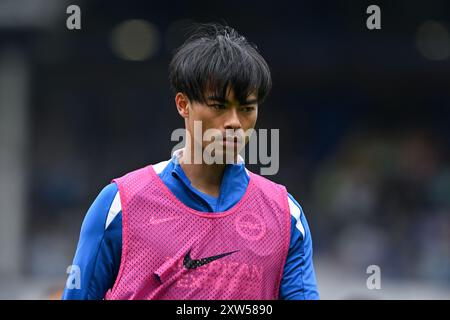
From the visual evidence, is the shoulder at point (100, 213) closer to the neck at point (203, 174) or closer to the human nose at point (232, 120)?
the neck at point (203, 174)

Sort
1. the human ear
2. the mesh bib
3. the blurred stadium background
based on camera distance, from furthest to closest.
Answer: the blurred stadium background
the human ear
the mesh bib

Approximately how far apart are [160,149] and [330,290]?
3234mm

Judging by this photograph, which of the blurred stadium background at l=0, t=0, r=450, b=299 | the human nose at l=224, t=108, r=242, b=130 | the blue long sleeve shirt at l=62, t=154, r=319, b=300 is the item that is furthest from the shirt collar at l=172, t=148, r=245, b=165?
the blurred stadium background at l=0, t=0, r=450, b=299

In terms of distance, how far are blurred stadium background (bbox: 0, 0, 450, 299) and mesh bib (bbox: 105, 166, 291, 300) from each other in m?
6.79

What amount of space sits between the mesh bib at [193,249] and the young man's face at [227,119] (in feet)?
0.65

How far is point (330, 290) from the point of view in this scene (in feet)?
30.6

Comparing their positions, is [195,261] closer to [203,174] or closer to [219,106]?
[203,174]

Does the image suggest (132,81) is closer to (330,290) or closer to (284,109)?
(284,109)

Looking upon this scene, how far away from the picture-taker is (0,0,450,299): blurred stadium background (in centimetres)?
1015

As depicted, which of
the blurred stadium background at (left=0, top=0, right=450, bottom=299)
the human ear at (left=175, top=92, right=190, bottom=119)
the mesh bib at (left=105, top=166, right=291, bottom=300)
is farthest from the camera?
the blurred stadium background at (left=0, top=0, right=450, bottom=299)

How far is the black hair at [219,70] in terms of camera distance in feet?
8.80

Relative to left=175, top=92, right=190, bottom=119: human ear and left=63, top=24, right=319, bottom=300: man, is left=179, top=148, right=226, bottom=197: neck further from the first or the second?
left=175, top=92, right=190, bottom=119: human ear

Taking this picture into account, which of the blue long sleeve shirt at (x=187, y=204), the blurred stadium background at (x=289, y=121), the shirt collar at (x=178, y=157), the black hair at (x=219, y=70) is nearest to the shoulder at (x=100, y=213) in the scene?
the blue long sleeve shirt at (x=187, y=204)
